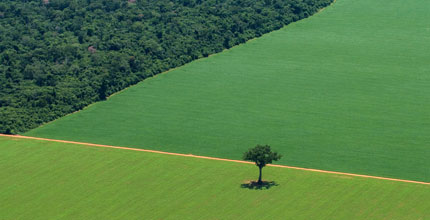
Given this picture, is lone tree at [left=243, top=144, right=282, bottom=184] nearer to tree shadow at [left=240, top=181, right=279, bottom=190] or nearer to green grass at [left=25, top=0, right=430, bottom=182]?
tree shadow at [left=240, top=181, right=279, bottom=190]

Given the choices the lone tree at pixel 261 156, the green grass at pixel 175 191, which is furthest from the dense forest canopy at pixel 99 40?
the lone tree at pixel 261 156

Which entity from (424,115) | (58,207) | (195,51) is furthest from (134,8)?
(58,207)

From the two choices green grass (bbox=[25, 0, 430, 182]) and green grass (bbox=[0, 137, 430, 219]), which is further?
green grass (bbox=[25, 0, 430, 182])

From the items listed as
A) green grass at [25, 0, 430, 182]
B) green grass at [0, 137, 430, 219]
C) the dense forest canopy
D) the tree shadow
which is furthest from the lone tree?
the dense forest canopy

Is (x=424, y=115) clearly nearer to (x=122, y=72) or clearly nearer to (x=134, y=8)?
(x=122, y=72)

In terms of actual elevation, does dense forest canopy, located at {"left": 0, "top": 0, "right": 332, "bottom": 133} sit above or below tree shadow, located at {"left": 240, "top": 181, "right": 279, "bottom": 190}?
above

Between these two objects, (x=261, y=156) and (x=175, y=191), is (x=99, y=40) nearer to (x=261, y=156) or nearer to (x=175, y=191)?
(x=175, y=191)

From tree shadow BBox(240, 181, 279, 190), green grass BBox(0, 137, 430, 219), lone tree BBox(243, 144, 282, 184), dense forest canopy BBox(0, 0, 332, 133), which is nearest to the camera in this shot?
green grass BBox(0, 137, 430, 219)
